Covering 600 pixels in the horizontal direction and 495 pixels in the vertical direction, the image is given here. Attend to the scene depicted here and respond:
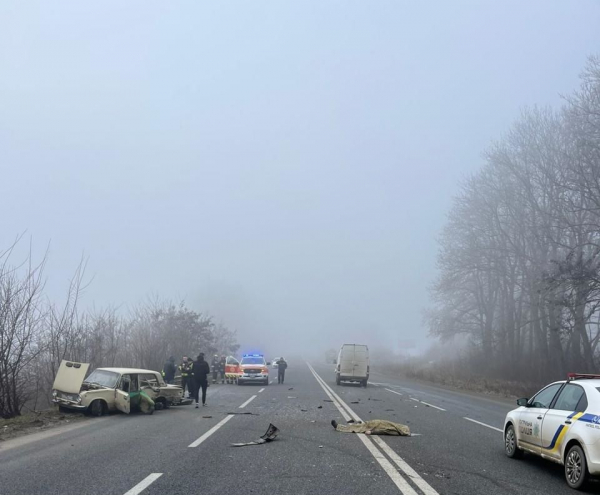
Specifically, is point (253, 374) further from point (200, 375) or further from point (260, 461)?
point (260, 461)

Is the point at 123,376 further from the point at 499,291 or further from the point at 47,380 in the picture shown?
the point at 499,291

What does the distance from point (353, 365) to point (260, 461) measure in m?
26.1

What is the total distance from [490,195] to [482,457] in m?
36.8

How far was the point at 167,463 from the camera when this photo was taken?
30.0 feet

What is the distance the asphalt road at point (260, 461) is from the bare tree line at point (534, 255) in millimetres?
16294

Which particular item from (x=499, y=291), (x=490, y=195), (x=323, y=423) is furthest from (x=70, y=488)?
(x=499, y=291)

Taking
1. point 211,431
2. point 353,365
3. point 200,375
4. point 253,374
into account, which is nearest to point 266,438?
point 211,431

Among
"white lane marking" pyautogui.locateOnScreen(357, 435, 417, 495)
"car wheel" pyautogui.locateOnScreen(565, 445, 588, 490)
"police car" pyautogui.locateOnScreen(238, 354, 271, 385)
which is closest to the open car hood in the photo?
"white lane marking" pyautogui.locateOnScreen(357, 435, 417, 495)

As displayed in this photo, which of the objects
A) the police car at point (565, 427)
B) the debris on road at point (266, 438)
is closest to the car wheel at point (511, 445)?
the police car at point (565, 427)

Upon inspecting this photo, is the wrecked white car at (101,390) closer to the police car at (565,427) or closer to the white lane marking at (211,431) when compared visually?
the white lane marking at (211,431)

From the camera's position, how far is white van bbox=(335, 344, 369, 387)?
34594 millimetres

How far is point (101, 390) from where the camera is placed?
16.8 meters

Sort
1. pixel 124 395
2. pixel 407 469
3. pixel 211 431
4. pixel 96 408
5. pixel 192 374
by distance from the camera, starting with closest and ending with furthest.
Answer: pixel 407 469, pixel 211 431, pixel 96 408, pixel 124 395, pixel 192 374

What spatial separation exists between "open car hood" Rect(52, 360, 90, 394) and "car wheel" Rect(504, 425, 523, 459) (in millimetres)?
11523
